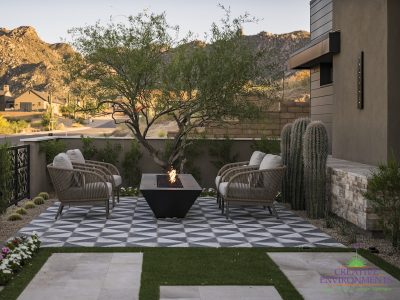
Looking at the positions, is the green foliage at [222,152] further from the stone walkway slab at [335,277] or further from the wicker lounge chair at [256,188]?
the stone walkway slab at [335,277]

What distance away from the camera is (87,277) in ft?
18.6

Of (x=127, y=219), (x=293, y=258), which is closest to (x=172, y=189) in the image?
(x=127, y=219)

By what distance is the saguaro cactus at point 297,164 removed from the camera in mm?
10242

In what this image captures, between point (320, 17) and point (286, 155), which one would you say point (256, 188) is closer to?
Result: point (286, 155)

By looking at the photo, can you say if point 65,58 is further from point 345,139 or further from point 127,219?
point 345,139

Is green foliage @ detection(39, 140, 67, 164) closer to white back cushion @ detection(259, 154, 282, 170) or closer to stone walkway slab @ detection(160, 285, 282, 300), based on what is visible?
white back cushion @ detection(259, 154, 282, 170)

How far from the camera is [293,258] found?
21.7 ft

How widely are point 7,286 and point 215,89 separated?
7551 millimetres

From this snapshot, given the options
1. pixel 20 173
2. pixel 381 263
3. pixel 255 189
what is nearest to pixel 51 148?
pixel 20 173

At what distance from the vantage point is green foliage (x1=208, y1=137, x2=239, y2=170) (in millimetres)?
13430

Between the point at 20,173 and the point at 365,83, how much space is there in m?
6.24

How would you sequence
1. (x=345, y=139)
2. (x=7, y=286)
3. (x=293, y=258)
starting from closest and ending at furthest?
(x=7, y=286), (x=293, y=258), (x=345, y=139)

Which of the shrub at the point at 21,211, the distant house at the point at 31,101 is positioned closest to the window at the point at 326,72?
the shrub at the point at 21,211

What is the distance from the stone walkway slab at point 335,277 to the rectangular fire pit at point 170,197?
252 cm
